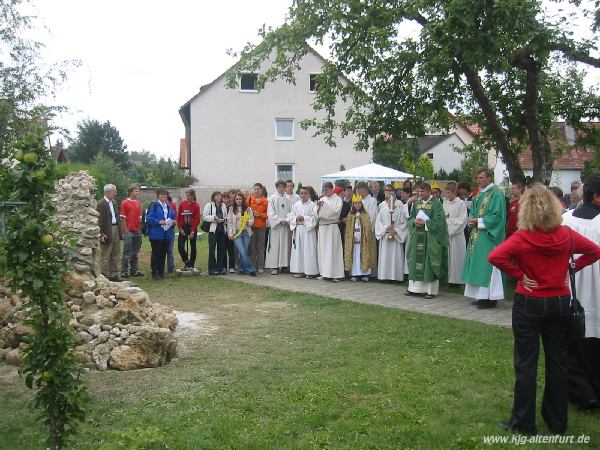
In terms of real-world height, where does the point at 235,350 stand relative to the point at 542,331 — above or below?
below

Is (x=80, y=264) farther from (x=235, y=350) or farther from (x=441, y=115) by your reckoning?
(x=441, y=115)

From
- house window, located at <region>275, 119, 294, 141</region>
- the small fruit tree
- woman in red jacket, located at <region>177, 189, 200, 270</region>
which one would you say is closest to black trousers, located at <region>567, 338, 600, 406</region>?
the small fruit tree

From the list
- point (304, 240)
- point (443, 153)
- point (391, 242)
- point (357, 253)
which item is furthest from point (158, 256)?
point (443, 153)

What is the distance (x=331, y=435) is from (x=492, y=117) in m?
8.53

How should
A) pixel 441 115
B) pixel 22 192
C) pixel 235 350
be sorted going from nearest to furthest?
pixel 22 192, pixel 235 350, pixel 441 115

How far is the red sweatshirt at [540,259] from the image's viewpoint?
170 inches

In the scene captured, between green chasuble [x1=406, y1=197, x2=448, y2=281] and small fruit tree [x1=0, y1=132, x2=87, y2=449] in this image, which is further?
green chasuble [x1=406, y1=197, x2=448, y2=281]

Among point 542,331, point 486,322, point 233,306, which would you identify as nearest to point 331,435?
point 542,331

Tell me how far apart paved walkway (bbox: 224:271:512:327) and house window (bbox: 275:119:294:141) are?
798 inches

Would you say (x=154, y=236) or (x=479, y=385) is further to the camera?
(x=154, y=236)

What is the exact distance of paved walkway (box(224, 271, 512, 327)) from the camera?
8992mm

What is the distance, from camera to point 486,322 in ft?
27.5

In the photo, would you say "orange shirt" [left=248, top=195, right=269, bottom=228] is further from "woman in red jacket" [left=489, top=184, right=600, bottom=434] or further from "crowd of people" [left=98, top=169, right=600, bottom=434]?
"woman in red jacket" [left=489, top=184, right=600, bottom=434]

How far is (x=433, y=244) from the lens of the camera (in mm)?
10383
